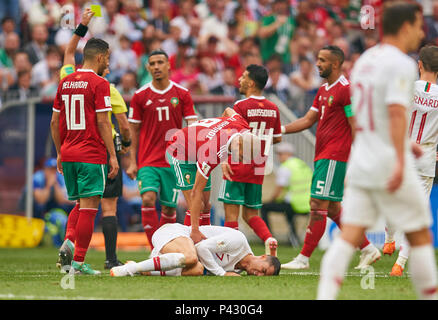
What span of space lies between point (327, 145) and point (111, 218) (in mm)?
2845

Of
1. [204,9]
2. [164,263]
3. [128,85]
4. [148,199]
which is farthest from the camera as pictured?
[204,9]

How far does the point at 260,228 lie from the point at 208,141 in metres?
2.32

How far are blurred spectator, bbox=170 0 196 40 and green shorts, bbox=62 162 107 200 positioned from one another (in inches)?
450

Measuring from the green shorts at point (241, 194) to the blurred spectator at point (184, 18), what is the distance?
9.88 m

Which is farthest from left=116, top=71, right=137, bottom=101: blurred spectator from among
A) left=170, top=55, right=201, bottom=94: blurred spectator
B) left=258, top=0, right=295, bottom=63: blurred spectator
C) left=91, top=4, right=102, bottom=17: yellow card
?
left=91, top=4, right=102, bottom=17: yellow card

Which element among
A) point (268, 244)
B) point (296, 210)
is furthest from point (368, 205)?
point (296, 210)

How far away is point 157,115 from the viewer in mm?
11102

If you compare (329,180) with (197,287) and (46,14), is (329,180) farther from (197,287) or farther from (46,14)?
(46,14)

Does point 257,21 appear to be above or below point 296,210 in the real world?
above

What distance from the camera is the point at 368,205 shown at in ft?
18.7

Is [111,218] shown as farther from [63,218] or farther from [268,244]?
[63,218]

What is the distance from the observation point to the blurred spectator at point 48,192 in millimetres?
15977

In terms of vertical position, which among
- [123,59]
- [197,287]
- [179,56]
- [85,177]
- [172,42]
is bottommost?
[197,287]

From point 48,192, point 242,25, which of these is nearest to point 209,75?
point 242,25
